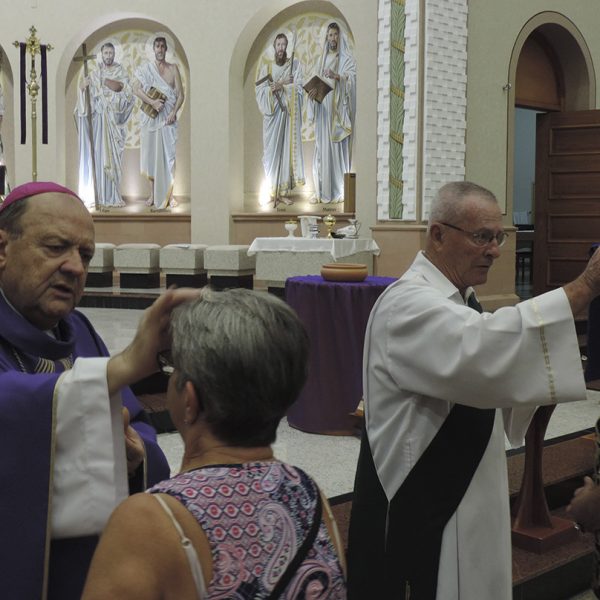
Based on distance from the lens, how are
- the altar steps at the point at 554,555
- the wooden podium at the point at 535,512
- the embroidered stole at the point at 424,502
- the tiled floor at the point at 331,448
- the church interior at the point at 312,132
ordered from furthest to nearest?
the church interior at the point at 312,132 < the tiled floor at the point at 331,448 < the wooden podium at the point at 535,512 < the altar steps at the point at 554,555 < the embroidered stole at the point at 424,502

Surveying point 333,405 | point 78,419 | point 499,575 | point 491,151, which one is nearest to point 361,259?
point 491,151

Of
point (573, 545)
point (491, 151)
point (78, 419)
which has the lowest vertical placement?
point (573, 545)

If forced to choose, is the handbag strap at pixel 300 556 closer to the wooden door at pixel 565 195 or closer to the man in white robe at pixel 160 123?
the wooden door at pixel 565 195

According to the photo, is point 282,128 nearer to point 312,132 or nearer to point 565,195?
point 312,132

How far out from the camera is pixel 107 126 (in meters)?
14.2

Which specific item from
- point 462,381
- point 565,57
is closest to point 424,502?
point 462,381

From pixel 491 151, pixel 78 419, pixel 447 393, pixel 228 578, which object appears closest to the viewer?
pixel 228 578

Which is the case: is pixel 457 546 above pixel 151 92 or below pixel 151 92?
below

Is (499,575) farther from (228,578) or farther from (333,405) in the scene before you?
(333,405)

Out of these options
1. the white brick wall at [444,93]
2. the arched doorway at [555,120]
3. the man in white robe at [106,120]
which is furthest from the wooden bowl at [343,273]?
the man in white robe at [106,120]

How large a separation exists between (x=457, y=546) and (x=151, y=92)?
12411 mm

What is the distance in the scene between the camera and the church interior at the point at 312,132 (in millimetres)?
10633

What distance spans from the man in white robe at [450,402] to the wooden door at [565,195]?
980cm

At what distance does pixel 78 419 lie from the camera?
4.93ft
